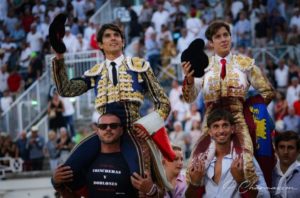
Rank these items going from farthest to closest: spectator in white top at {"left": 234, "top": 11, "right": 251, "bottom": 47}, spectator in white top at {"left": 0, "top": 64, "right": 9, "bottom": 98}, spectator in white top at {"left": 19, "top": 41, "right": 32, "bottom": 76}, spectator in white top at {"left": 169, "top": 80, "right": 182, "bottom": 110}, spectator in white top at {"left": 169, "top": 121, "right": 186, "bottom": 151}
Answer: spectator in white top at {"left": 19, "top": 41, "right": 32, "bottom": 76}, spectator in white top at {"left": 0, "top": 64, "right": 9, "bottom": 98}, spectator in white top at {"left": 234, "top": 11, "right": 251, "bottom": 47}, spectator in white top at {"left": 169, "top": 80, "right": 182, "bottom": 110}, spectator in white top at {"left": 169, "top": 121, "right": 186, "bottom": 151}

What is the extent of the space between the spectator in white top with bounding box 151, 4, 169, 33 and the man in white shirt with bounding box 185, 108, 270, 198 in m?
15.2

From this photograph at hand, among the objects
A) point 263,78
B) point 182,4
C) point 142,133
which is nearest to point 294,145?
point 263,78

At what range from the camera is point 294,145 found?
1070 centimetres

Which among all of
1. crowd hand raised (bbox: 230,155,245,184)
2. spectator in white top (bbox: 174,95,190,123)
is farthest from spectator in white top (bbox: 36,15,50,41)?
crowd hand raised (bbox: 230,155,245,184)

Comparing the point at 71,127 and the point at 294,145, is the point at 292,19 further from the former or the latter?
the point at 294,145

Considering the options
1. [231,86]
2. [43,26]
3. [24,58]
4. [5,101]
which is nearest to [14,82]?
[5,101]

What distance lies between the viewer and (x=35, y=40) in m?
26.3

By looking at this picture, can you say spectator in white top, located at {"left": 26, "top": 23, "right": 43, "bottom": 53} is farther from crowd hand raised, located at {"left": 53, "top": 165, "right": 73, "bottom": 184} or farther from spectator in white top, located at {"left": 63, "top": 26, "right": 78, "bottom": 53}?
crowd hand raised, located at {"left": 53, "top": 165, "right": 73, "bottom": 184}

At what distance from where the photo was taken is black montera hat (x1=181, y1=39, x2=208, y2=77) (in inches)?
409

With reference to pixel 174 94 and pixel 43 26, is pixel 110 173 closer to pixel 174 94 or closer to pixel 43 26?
pixel 174 94

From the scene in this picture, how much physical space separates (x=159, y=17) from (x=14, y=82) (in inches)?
129

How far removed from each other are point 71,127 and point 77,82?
11.8m

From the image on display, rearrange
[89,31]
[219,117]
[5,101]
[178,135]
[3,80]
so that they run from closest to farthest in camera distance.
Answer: [219,117], [178,135], [5,101], [3,80], [89,31]

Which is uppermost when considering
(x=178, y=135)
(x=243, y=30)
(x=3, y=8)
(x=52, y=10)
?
(x=3, y=8)
